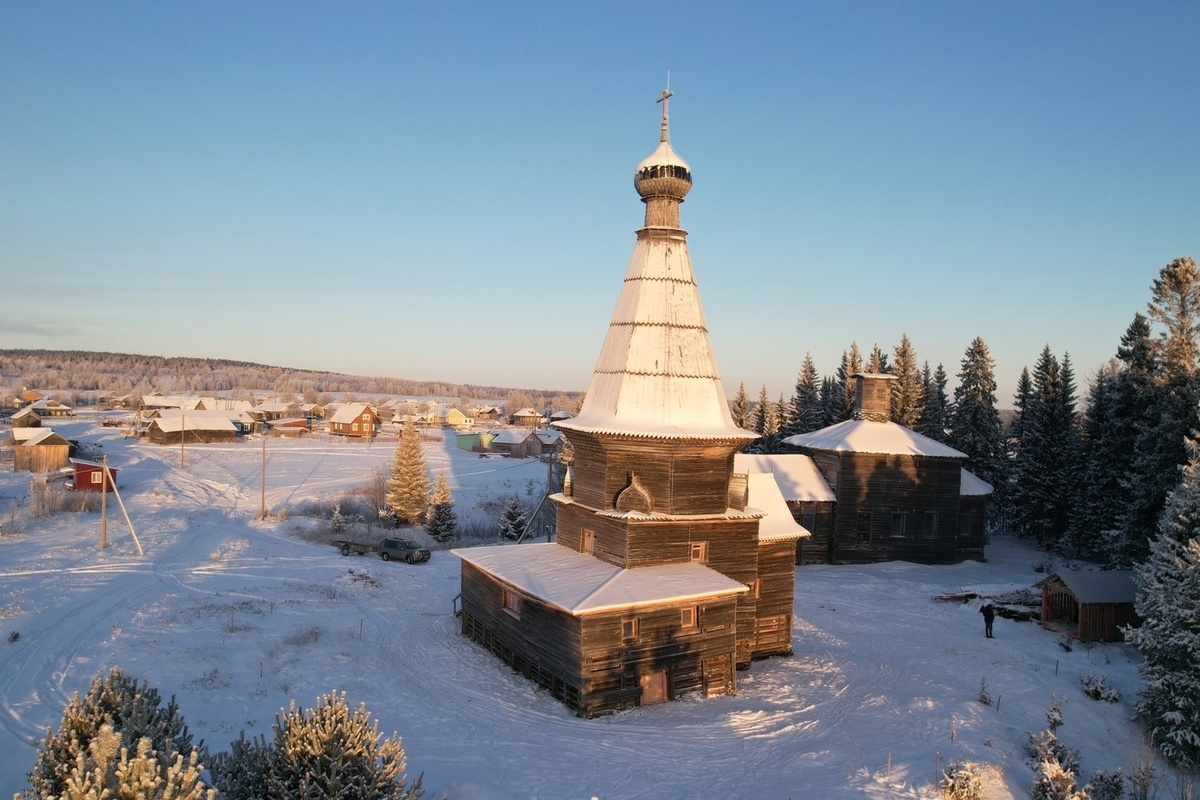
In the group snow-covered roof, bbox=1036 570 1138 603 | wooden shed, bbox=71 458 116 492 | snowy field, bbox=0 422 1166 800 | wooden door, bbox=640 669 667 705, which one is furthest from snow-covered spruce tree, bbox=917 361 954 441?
wooden shed, bbox=71 458 116 492

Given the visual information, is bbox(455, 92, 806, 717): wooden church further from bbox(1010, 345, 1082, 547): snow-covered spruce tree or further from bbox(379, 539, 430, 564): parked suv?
bbox(1010, 345, 1082, 547): snow-covered spruce tree

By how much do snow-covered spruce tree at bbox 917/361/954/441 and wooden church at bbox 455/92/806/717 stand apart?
105ft

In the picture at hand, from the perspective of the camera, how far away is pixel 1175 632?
15.8 meters

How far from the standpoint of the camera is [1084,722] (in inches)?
664

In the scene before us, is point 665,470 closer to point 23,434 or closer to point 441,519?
point 441,519

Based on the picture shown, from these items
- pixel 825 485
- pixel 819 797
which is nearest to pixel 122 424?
pixel 825 485

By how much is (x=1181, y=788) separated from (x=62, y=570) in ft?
108

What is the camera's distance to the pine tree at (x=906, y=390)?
4797cm

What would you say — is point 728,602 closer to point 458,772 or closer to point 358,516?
point 458,772

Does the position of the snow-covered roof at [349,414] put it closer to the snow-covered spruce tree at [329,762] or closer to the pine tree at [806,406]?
the pine tree at [806,406]

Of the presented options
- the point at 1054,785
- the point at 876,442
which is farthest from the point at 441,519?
the point at 1054,785

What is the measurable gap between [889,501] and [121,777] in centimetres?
3319

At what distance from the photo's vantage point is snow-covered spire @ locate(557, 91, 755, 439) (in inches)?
736

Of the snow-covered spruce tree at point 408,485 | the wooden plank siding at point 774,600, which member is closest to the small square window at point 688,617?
the wooden plank siding at point 774,600
